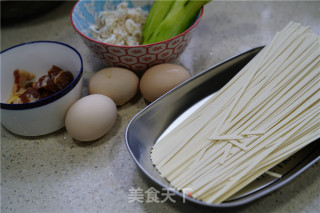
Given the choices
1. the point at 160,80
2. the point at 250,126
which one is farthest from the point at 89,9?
the point at 250,126

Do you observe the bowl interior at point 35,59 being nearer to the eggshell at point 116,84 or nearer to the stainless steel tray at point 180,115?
the eggshell at point 116,84

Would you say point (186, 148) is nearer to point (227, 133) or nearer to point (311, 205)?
point (227, 133)

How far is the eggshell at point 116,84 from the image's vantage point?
789mm

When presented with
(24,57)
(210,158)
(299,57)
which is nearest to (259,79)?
(299,57)

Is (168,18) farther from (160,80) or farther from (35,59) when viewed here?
(35,59)

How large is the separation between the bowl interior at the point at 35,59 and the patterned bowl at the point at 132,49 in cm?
8

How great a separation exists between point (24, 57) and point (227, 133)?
0.69 m

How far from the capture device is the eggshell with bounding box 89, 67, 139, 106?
2.59 feet

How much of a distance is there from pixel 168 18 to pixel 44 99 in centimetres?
45

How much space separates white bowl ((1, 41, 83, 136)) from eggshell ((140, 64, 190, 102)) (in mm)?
193

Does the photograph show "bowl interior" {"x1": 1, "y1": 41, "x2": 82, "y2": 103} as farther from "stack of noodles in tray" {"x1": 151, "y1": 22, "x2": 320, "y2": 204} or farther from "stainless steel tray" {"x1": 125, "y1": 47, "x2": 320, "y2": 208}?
"stack of noodles in tray" {"x1": 151, "y1": 22, "x2": 320, "y2": 204}

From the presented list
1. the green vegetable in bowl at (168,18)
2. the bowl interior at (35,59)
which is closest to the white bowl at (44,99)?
the bowl interior at (35,59)

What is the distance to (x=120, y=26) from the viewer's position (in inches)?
35.9

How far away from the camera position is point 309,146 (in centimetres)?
65
